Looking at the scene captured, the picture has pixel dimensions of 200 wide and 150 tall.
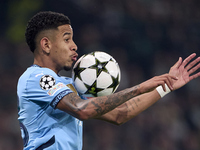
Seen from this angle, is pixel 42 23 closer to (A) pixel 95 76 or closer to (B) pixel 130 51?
(A) pixel 95 76

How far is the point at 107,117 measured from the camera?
3.56 metres

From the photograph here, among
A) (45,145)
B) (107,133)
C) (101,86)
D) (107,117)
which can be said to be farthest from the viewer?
(107,133)

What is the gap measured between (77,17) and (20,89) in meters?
5.67

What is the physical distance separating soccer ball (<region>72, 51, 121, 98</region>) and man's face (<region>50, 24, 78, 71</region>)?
0.35 ft

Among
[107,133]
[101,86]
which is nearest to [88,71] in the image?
[101,86]

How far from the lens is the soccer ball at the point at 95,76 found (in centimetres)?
312

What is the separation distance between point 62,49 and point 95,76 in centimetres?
39

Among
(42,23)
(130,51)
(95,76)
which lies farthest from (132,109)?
(130,51)

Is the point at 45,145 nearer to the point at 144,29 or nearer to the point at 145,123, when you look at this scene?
the point at 145,123

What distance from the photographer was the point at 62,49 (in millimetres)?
3162

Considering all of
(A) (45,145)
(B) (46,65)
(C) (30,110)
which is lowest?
(A) (45,145)

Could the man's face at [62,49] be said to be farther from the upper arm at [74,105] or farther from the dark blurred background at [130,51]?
the dark blurred background at [130,51]

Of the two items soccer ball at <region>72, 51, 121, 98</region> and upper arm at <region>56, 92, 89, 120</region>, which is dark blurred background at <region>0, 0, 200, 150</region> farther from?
upper arm at <region>56, 92, 89, 120</region>

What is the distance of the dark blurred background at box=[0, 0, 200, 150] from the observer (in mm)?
7488
